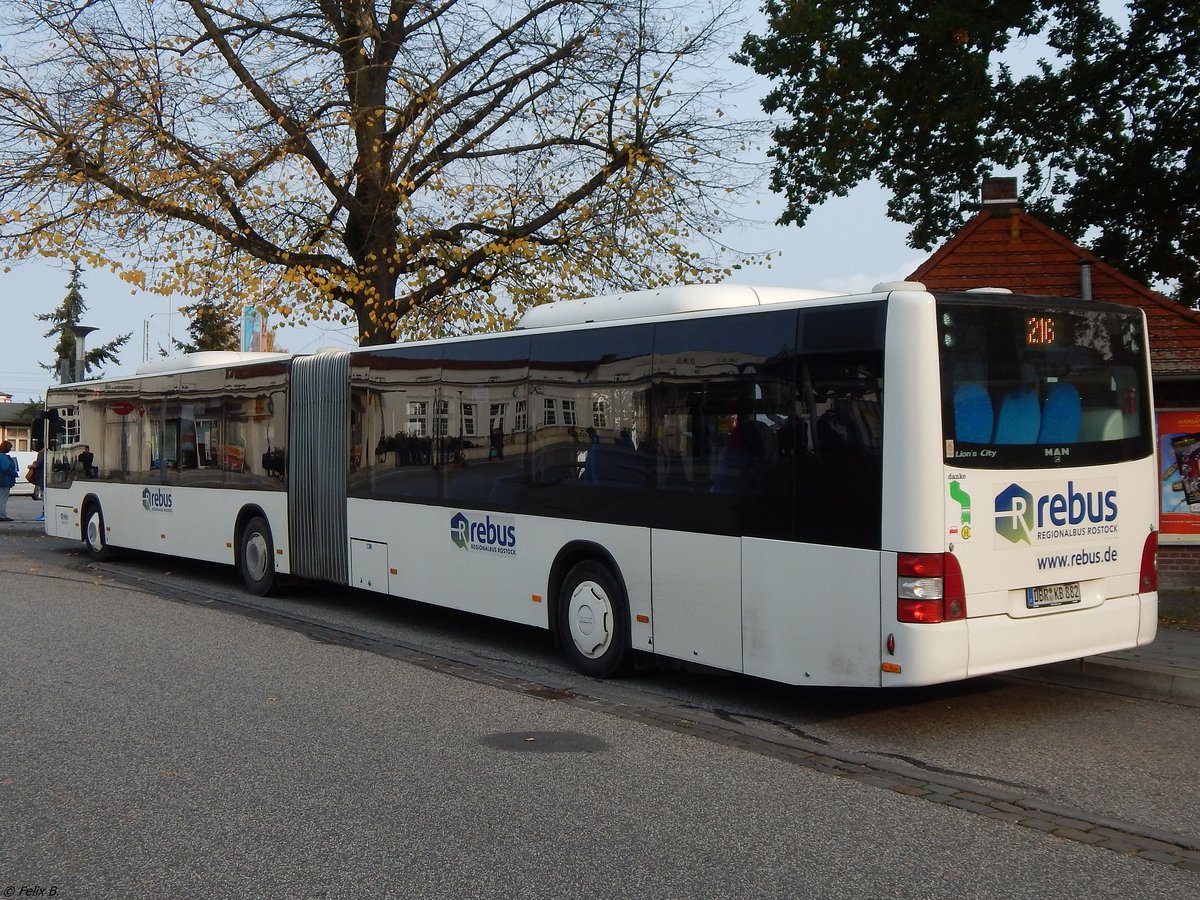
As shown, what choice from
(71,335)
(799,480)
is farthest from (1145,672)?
(71,335)

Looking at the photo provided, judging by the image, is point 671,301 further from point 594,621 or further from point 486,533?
point 486,533

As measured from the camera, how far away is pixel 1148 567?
333 inches

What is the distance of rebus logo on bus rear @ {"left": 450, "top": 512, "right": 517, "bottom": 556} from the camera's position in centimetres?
1052

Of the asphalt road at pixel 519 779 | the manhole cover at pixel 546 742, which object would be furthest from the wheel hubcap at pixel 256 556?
the manhole cover at pixel 546 742

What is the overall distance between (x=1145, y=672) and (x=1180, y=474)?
17.9 feet

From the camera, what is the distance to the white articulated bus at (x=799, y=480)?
7.26 m

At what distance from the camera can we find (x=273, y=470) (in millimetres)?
14391

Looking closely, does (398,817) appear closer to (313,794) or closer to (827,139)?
(313,794)

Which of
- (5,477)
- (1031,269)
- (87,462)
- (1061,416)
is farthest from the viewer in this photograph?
(5,477)

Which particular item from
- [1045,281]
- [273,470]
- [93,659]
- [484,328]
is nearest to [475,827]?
[93,659]

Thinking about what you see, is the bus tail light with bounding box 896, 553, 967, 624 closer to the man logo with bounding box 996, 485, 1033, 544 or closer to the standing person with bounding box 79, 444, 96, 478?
the man logo with bounding box 996, 485, 1033, 544

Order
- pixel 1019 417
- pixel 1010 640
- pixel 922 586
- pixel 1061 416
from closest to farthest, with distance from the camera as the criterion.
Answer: pixel 922 586 → pixel 1010 640 → pixel 1019 417 → pixel 1061 416

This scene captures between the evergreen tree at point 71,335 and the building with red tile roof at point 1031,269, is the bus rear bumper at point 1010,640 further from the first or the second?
the evergreen tree at point 71,335

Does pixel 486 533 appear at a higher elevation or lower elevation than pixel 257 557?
higher
